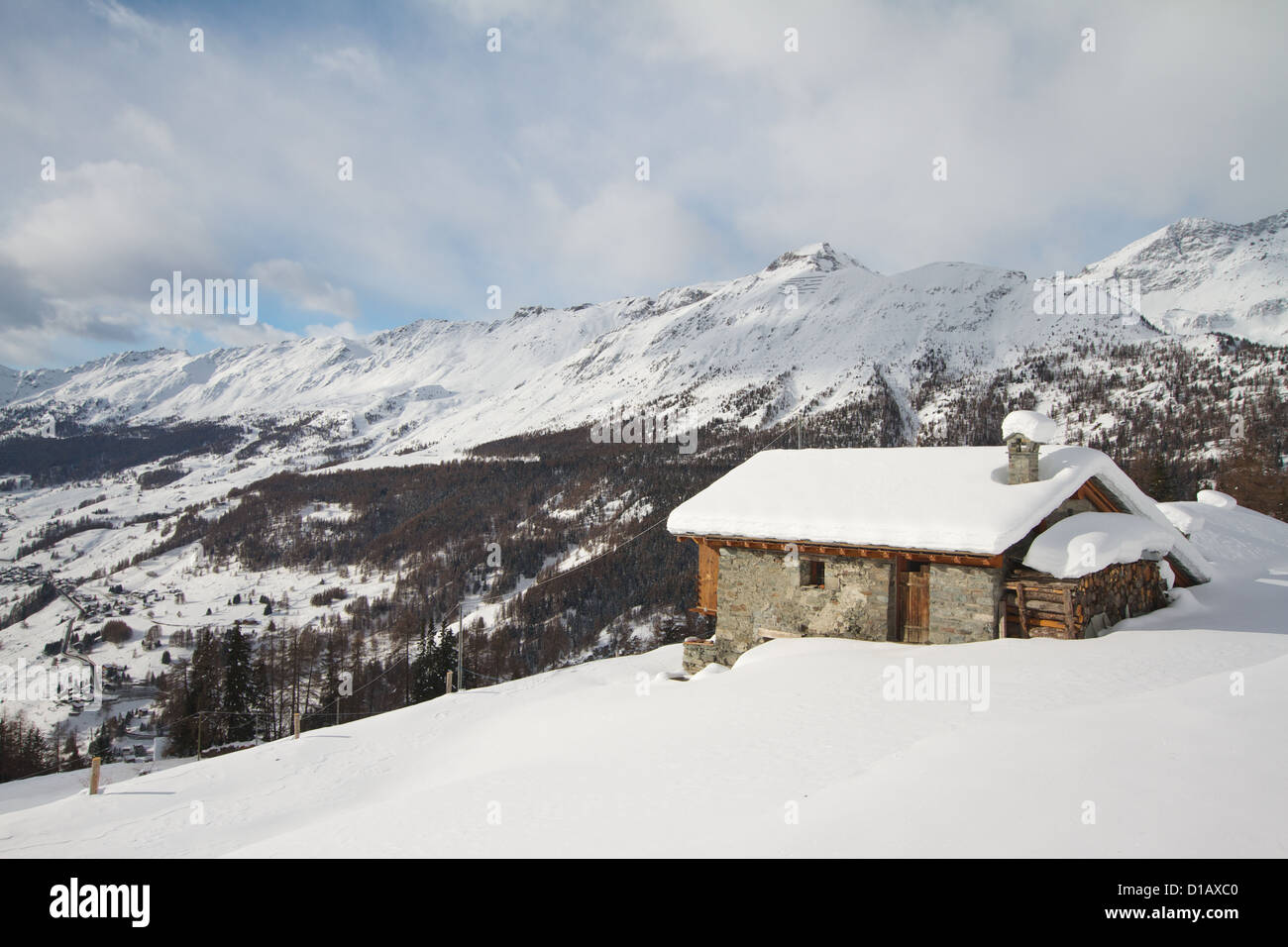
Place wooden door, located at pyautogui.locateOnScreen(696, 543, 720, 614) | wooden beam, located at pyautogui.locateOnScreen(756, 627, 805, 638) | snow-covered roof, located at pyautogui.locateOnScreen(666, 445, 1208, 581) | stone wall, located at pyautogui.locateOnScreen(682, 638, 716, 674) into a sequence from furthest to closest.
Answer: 1. wooden door, located at pyautogui.locateOnScreen(696, 543, 720, 614)
2. stone wall, located at pyautogui.locateOnScreen(682, 638, 716, 674)
3. wooden beam, located at pyautogui.locateOnScreen(756, 627, 805, 638)
4. snow-covered roof, located at pyautogui.locateOnScreen(666, 445, 1208, 581)

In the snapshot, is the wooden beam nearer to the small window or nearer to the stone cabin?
the stone cabin

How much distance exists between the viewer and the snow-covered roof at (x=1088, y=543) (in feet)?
43.6

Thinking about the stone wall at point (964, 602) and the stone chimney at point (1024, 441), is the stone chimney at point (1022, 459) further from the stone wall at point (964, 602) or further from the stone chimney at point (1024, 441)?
the stone wall at point (964, 602)

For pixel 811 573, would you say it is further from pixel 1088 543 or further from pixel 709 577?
pixel 1088 543

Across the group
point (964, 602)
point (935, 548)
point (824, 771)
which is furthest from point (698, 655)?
point (824, 771)

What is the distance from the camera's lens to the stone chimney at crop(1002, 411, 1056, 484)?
1468cm

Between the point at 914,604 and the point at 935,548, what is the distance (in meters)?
1.80

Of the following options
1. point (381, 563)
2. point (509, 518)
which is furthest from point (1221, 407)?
point (381, 563)

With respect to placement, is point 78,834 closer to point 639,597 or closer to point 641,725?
point 641,725

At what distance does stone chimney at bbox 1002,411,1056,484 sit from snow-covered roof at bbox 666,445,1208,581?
12.0 inches

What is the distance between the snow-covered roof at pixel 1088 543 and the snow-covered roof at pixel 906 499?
571mm

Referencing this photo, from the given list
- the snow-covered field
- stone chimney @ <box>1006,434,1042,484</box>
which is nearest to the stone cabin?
stone chimney @ <box>1006,434,1042,484</box>
